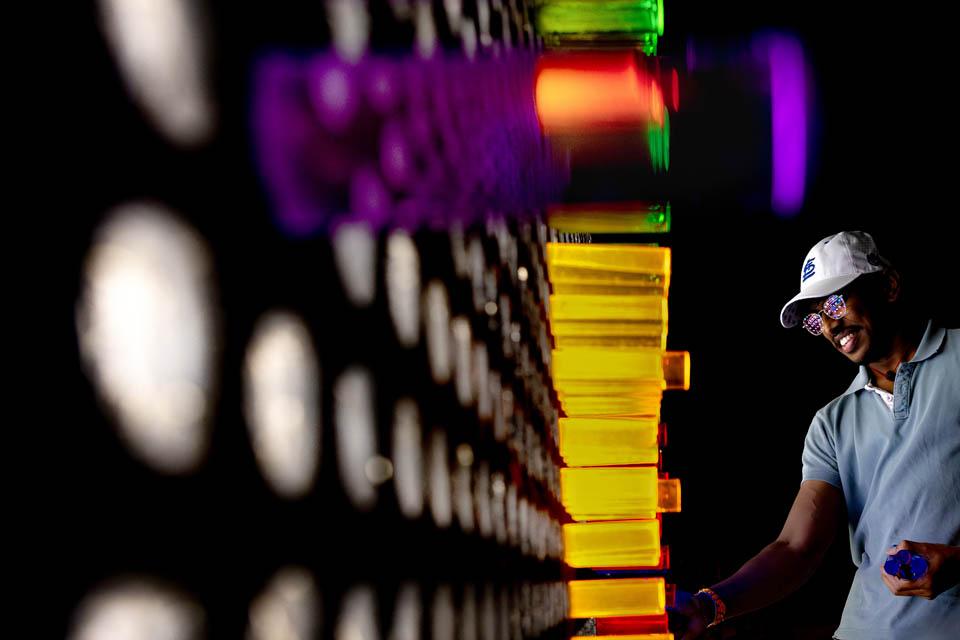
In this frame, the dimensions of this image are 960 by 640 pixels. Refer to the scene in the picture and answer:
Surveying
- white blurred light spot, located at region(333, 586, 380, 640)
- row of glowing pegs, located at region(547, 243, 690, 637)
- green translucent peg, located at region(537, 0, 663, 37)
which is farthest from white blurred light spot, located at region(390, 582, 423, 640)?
row of glowing pegs, located at region(547, 243, 690, 637)

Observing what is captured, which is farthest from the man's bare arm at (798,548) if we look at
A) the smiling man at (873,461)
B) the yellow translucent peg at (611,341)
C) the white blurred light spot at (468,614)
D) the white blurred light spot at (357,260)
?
the white blurred light spot at (357,260)

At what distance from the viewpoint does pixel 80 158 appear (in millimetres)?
426

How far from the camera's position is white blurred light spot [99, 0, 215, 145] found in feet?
1.51

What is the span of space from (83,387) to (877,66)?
6704 millimetres

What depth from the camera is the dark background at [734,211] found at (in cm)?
45

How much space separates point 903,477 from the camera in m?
2.79

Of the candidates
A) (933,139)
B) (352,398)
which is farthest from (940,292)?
(352,398)

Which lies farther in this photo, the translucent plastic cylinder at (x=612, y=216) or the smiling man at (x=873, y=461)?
the smiling man at (x=873, y=461)

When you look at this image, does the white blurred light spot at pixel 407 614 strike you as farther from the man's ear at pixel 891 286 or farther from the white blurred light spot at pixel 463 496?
the man's ear at pixel 891 286

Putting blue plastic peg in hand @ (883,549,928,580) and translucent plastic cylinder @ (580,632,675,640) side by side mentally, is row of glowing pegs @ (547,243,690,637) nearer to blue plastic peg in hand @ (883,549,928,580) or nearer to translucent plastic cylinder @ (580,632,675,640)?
translucent plastic cylinder @ (580,632,675,640)

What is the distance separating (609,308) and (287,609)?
2440mm

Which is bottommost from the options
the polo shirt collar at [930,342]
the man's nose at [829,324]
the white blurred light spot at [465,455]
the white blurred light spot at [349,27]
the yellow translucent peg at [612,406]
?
the yellow translucent peg at [612,406]

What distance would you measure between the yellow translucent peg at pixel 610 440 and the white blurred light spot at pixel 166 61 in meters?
2.86

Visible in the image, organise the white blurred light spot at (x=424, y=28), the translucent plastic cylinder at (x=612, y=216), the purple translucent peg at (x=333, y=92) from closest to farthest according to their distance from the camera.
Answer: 1. the purple translucent peg at (x=333, y=92)
2. the white blurred light spot at (x=424, y=28)
3. the translucent plastic cylinder at (x=612, y=216)
